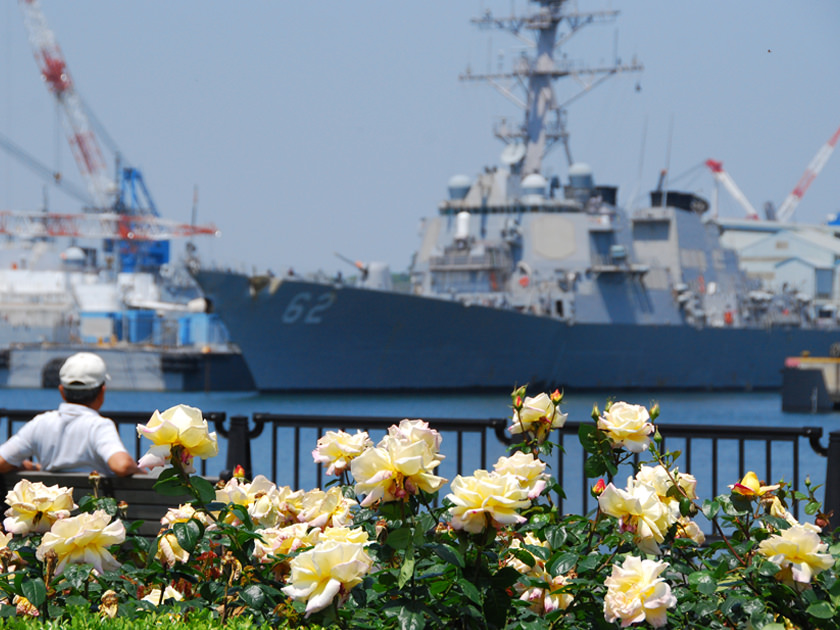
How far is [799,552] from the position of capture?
290 cm

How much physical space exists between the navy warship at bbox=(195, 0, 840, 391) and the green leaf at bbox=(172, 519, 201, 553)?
3195 centimetres

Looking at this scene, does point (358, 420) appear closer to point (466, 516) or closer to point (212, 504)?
point (212, 504)

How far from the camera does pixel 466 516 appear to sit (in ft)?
8.60

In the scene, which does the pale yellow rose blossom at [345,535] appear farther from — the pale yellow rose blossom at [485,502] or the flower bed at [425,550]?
the pale yellow rose blossom at [485,502]

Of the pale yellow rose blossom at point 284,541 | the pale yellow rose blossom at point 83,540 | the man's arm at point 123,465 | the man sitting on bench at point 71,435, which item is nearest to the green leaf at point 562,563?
the pale yellow rose blossom at point 284,541

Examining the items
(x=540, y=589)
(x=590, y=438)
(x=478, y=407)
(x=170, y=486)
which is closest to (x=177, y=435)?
(x=170, y=486)

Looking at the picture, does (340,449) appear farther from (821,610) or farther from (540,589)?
(821,610)

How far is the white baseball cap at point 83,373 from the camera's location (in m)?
4.22

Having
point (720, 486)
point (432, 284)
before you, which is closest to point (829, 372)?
point (432, 284)

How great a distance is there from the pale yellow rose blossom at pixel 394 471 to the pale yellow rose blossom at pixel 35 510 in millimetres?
1026

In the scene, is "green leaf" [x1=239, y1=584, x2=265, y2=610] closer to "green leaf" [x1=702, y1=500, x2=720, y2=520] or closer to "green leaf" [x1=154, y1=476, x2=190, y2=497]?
"green leaf" [x1=154, y1=476, x2=190, y2=497]

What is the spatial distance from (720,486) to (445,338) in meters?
18.2

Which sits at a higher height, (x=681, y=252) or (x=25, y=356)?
(x=681, y=252)

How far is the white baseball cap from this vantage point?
4.22 m
